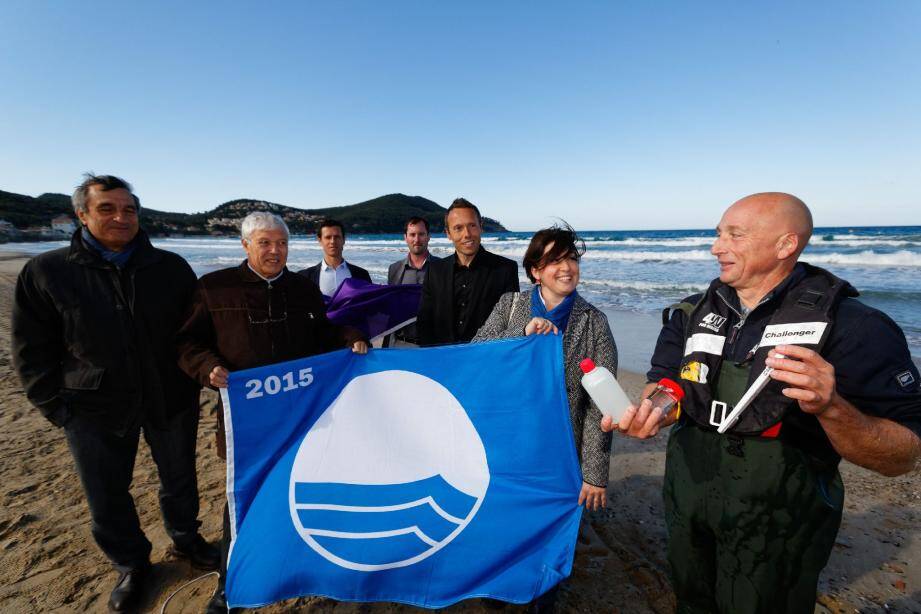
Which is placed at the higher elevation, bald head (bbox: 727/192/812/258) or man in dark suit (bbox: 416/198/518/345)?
bald head (bbox: 727/192/812/258)

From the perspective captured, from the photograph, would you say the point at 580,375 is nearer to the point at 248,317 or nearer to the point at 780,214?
the point at 780,214

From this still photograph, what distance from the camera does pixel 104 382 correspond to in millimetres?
2600

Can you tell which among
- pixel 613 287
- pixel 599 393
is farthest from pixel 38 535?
pixel 613 287

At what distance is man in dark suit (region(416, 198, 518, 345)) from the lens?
3648 mm

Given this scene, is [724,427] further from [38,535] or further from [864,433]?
[38,535]

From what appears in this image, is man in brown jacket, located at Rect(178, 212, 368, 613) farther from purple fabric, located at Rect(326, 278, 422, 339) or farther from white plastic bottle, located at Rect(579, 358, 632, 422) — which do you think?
purple fabric, located at Rect(326, 278, 422, 339)

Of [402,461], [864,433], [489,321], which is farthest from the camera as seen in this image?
[489,321]

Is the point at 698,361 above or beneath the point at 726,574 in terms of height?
above

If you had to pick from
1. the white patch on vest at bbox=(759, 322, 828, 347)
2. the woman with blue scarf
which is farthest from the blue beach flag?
the white patch on vest at bbox=(759, 322, 828, 347)

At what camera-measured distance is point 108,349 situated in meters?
2.60

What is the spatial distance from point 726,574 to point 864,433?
941 millimetres

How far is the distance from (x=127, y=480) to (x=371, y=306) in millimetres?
2431

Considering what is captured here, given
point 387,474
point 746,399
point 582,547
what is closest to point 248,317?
point 387,474

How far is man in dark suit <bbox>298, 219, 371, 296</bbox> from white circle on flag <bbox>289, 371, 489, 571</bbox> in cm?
285
